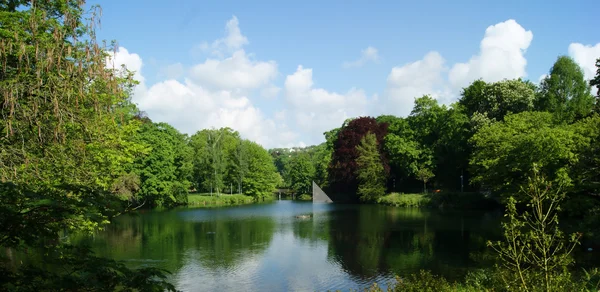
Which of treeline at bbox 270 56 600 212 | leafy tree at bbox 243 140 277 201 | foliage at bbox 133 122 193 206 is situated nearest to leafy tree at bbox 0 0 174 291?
treeline at bbox 270 56 600 212

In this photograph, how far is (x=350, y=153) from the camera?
5616 cm

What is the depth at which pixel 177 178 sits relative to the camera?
52.1m

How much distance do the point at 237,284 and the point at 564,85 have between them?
3934cm

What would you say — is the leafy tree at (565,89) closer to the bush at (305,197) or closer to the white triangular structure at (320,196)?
the white triangular structure at (320,196)

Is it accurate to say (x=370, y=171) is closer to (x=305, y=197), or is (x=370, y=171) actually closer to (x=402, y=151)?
(x=402, y=151)

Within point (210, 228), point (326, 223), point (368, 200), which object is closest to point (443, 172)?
point (368, 200)

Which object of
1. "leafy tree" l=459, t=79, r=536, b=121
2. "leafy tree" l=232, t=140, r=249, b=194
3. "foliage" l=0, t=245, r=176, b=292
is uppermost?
"leafy tree" l=459, t=79, r=536, b=121

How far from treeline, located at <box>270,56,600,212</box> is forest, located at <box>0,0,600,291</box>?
0.52 feet

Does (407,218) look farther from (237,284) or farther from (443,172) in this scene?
(237,284)

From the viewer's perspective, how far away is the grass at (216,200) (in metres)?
53.4

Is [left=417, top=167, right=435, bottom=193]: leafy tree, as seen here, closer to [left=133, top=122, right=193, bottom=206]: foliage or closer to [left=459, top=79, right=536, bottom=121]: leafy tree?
[left=459, top=79, right=536, bottom=121]: leafy tree

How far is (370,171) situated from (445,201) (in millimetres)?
10225

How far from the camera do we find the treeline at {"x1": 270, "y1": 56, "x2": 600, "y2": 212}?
91.1ft

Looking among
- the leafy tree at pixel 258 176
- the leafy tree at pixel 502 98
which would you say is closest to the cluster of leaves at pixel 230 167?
the leafy tree at pixel 258 176
